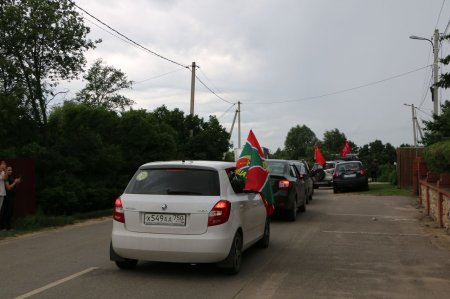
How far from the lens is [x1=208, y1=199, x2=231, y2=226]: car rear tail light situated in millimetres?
6977

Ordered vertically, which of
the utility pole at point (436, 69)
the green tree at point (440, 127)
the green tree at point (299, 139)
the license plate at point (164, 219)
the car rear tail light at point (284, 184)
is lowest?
the license plate at point (164, 219)

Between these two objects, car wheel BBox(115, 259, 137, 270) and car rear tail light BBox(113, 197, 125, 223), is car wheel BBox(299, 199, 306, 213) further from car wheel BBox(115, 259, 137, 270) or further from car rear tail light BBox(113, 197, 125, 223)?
car rear tail light BBox(113, 197, 125, 223)

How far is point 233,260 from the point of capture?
7.25m

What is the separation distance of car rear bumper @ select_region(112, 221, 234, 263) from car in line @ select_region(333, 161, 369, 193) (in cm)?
2130

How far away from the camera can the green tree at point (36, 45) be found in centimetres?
1670

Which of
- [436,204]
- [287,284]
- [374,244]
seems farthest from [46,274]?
[436,204]

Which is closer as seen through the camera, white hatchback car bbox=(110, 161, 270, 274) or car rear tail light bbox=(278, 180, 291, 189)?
white hatchback car bbox=(110, 161, 270, 274)

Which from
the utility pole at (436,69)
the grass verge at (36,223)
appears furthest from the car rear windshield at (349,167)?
the grass verge at (36,223)

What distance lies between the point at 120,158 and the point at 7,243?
803cm

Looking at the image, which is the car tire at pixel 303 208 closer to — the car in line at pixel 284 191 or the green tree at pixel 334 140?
the car in line at pixel 284 191

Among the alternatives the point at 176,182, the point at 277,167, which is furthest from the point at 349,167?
the point at 176,182

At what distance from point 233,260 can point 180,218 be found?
98 centimetres

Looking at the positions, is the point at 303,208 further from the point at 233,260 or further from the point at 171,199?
the point at 171,199

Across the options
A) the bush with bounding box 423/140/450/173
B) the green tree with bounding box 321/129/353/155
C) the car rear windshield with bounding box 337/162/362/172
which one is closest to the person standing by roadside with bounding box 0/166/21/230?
the bush with bounding box 423/140/450/173
